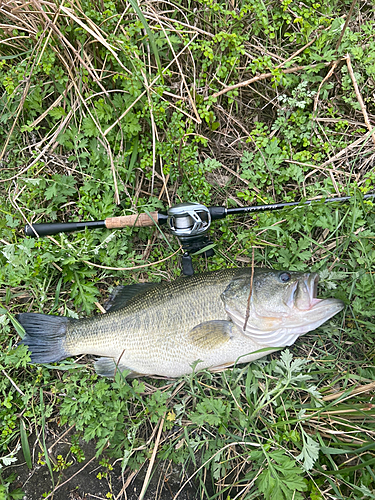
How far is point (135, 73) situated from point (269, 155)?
4.57 ft

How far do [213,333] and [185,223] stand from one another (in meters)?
0.89

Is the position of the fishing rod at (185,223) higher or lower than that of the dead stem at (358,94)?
lower

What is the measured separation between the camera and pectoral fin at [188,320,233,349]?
254cm

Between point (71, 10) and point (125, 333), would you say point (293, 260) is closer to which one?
point (125, 333)

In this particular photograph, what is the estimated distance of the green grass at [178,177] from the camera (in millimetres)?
2738

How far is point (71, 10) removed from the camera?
2771 millimetres

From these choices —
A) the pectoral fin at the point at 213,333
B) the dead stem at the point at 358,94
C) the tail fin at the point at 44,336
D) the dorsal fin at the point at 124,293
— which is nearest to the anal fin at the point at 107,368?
the tail fin at the point at 44,336

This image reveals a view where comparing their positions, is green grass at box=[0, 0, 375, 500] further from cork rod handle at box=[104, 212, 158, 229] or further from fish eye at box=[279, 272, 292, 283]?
fish eye at box=[279, 272, 292, 283]

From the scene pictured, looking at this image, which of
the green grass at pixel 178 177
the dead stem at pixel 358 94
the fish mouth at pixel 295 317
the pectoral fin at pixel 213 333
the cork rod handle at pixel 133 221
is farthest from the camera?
the dead stem at pixel 358 94

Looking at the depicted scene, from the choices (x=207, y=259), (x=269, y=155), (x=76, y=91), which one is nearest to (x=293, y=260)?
(x=207, y=259)

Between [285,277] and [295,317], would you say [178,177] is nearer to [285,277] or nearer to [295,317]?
[285,277]

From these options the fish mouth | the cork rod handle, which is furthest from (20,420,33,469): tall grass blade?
the fish mouth

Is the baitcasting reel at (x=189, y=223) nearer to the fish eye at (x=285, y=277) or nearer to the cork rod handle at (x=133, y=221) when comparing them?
the cork rod handle at (x=133, y=221)

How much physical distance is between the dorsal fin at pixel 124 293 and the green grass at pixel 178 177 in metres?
0.21
